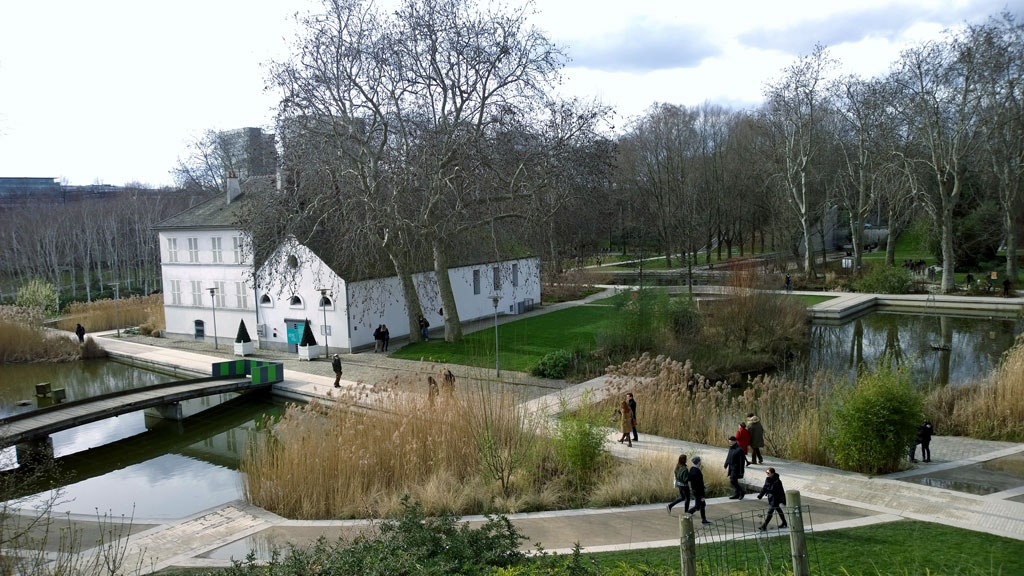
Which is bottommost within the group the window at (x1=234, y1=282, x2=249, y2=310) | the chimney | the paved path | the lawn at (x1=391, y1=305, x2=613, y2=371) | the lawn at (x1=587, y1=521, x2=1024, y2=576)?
the paved path

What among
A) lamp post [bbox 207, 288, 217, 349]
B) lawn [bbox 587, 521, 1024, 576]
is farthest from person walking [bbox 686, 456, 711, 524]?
lamp post [bbox 207, 288, 217, 349]

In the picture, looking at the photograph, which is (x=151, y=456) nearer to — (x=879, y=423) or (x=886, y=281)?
(x=879, y=423)

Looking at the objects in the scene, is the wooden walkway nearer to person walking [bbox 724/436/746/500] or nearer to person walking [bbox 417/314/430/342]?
person walking [bbox 417/314/430/342]

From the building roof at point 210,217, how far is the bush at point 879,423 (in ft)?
85.7

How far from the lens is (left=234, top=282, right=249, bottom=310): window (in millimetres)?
31484

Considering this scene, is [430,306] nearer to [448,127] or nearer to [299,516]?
[448,127]

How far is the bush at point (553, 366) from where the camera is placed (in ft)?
76.8

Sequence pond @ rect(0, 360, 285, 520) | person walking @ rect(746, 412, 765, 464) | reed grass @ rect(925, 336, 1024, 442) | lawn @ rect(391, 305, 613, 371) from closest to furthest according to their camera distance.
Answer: person walking @ rect(746, 412, 765, 464)
pond @ rect(0, 360, 285, 520)
reed grass @ rect(925, 336, 1024, 442)
lawn @ rect(391, 305, 613, 371)

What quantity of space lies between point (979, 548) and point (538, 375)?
598 inches

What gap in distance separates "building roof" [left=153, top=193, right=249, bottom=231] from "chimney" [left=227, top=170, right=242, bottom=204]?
191 mm

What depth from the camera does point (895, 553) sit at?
30.8 feet

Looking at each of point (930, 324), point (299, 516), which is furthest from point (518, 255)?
point (299, 516)

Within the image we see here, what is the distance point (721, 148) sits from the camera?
2516 inches

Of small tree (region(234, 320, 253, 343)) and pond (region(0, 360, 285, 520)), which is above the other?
small tree (region(234, 320, 253, 343))
